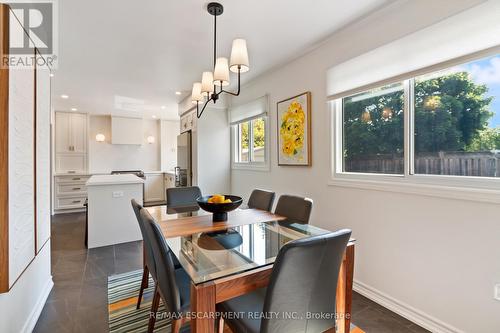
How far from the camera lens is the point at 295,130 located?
2.90 meters

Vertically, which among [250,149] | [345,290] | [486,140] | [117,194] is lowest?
[345,290]

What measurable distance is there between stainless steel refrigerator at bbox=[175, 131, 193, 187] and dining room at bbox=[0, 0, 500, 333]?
1.47 metres

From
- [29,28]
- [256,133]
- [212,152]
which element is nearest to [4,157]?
[29,28]

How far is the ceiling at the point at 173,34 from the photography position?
1921 millimetres

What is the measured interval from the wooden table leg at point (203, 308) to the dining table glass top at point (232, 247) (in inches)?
1.3

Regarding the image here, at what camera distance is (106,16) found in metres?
2.03

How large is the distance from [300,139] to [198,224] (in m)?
1.61

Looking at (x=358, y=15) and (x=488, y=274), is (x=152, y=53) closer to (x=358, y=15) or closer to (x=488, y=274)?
(x=358, y=15)

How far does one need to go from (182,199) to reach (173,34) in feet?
5.55

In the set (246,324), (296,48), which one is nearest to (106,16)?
(296,48)

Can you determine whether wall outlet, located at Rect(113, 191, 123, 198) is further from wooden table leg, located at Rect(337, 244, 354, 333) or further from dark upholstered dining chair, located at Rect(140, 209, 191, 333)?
wooden table leg, located at Rect(337, 244, 354, 333)

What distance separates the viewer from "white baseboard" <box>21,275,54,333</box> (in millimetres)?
1635

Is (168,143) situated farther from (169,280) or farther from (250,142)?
(169,280)

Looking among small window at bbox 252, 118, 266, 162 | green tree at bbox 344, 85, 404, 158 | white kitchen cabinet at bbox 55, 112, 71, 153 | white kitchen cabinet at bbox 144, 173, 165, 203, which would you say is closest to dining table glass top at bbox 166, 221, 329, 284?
green tree at bbox 344, 85, 404, 158
